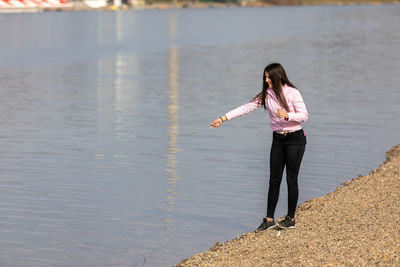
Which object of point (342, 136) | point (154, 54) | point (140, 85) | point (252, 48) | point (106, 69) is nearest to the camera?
point (342, 136)

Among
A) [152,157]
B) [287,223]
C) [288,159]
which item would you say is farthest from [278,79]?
[152,157]

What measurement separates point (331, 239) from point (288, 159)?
1.22 m

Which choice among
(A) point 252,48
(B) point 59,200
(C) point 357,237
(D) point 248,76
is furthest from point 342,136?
(A) point 252,48

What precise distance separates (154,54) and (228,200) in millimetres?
46828

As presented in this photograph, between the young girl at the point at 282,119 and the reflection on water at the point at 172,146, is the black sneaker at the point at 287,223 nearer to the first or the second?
the young girl at the point at 282,119

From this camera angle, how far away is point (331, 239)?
398 inches

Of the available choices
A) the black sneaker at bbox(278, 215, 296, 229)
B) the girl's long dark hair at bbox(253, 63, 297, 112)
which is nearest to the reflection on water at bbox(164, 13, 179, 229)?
the black sneaker at bbox(278, 215, 296, 229)

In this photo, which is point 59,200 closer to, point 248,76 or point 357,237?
point 357,237

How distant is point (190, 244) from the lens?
11.7m

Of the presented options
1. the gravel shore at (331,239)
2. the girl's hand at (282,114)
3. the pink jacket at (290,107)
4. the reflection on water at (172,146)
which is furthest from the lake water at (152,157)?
the girl's hand at (282,114)

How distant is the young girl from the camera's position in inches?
410

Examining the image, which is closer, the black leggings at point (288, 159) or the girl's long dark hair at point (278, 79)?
the girl's long dark hair at point (278, 79)

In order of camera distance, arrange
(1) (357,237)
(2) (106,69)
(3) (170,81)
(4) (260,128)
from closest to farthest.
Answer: (1) (357,237)
(4) (260,128)
(3) (170,81)
(2) (106,69)

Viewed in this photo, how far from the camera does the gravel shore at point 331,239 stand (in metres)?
9.26
